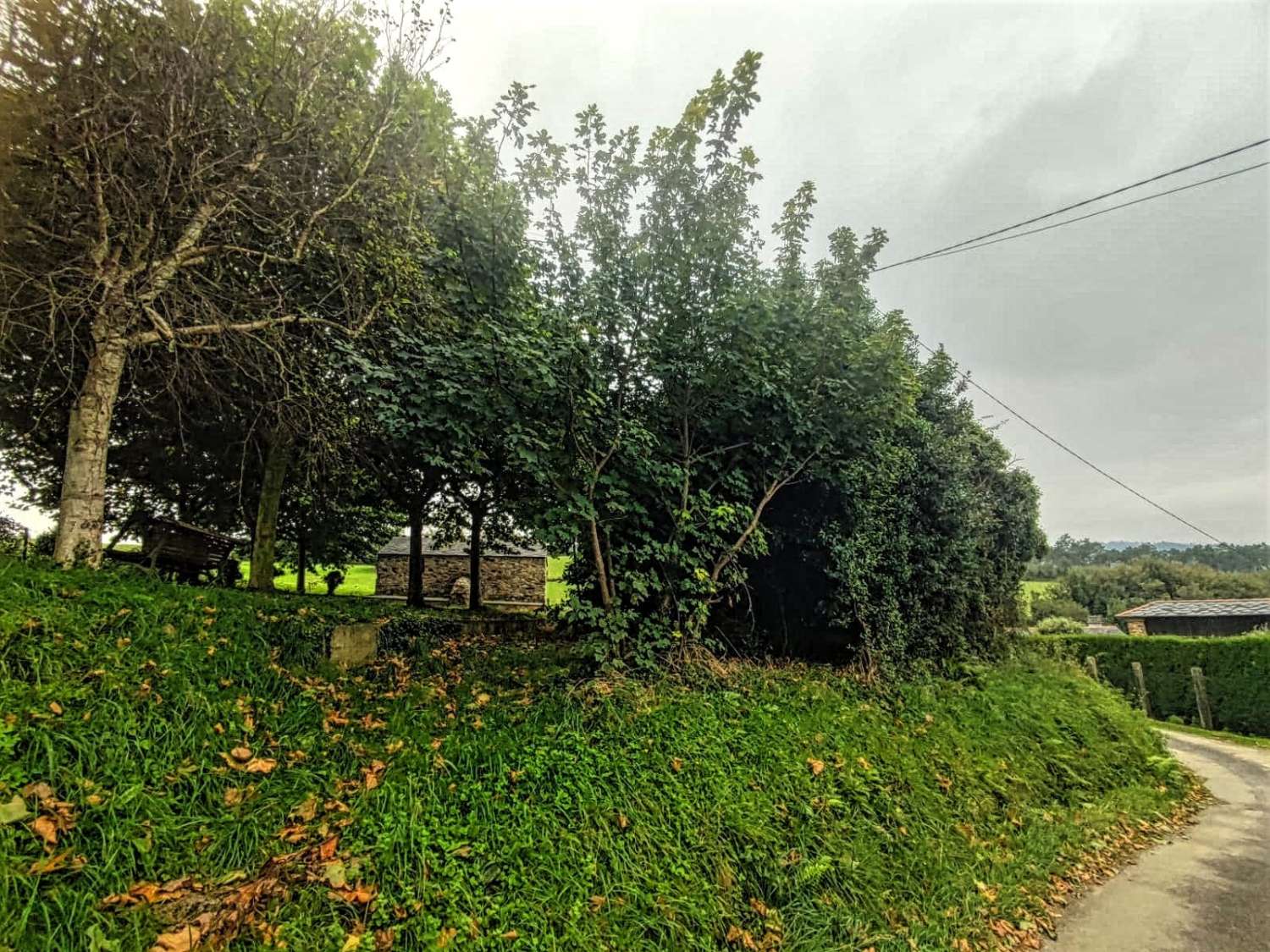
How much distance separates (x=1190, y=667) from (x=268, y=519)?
866 inches

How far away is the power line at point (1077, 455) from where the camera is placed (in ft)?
36.3

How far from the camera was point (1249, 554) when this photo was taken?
4331cm

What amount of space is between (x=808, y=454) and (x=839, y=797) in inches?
127

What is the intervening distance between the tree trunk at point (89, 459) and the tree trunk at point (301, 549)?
854cm

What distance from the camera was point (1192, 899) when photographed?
13.0 feet

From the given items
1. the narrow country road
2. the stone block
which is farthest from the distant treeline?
the stone block

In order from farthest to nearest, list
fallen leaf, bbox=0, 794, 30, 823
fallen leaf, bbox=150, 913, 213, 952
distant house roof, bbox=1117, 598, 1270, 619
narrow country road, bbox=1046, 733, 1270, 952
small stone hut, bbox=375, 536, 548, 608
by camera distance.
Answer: small stone hut, bbox=375, 536, 548, 608 → distant house roof, bbox=1117, 598, 1270, 619 → narrow country road, bbox=1046, 733, 1270, 952 → fallen leaf, bbox=0, 794, 30, 823 → fallen leaf, bbox=150, 913, 213, 952

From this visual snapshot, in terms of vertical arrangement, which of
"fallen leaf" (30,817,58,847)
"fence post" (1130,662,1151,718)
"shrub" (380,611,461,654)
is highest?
"shrub" (380,611,461,654)

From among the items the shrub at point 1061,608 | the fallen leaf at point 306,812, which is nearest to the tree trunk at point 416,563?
the fallen leaf at point 306,812

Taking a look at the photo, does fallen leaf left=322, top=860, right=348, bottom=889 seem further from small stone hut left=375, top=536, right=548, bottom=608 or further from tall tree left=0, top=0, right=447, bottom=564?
small stone hut left=375, top=536, right=548, bottom=608

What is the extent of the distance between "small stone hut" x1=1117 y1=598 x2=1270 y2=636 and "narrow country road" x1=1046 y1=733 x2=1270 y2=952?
25.2 m

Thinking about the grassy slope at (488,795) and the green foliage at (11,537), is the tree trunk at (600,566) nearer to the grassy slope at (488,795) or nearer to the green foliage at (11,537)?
the grassy slope at (488,795)

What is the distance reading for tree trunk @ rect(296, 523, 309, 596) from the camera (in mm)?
13086

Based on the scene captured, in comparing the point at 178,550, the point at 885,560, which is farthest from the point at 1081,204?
the point at 178,550
